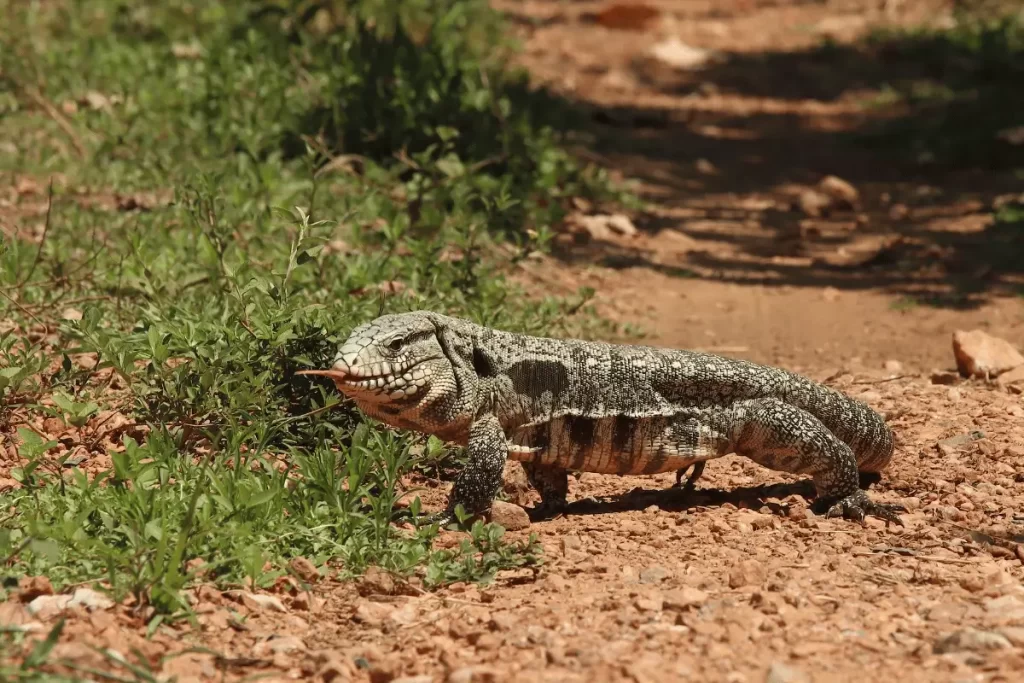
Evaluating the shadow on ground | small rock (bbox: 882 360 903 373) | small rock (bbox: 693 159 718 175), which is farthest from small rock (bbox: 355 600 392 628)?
small rock (bbox: 693 159 718 175)

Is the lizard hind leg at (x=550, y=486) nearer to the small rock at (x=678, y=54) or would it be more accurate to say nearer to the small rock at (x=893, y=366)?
the small rock at (x=893, y=366)

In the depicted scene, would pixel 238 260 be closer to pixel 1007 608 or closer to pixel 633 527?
pixel 633 527

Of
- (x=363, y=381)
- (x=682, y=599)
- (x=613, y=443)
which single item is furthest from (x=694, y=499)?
(x=363, y=381)

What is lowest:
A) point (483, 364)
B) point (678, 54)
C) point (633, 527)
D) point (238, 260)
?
point (633, 527)

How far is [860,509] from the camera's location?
5.70 m

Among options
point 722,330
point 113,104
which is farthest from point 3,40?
point 722,330

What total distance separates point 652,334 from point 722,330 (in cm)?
52

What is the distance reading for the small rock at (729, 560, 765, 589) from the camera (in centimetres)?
477

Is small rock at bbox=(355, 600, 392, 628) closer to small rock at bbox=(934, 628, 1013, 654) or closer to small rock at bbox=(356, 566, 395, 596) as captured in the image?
small rock at bbox=(356, 566, 395, 596)

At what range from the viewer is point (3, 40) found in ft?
37.7

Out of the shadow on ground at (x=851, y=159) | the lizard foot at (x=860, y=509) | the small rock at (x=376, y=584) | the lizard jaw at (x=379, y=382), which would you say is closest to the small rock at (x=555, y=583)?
the small rock at (x=376, y=584)

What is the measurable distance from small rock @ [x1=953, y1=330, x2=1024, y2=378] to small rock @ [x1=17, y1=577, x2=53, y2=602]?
5121 millimetres

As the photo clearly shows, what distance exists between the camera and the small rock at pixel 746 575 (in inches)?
188

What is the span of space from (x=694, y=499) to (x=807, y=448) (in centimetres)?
57
